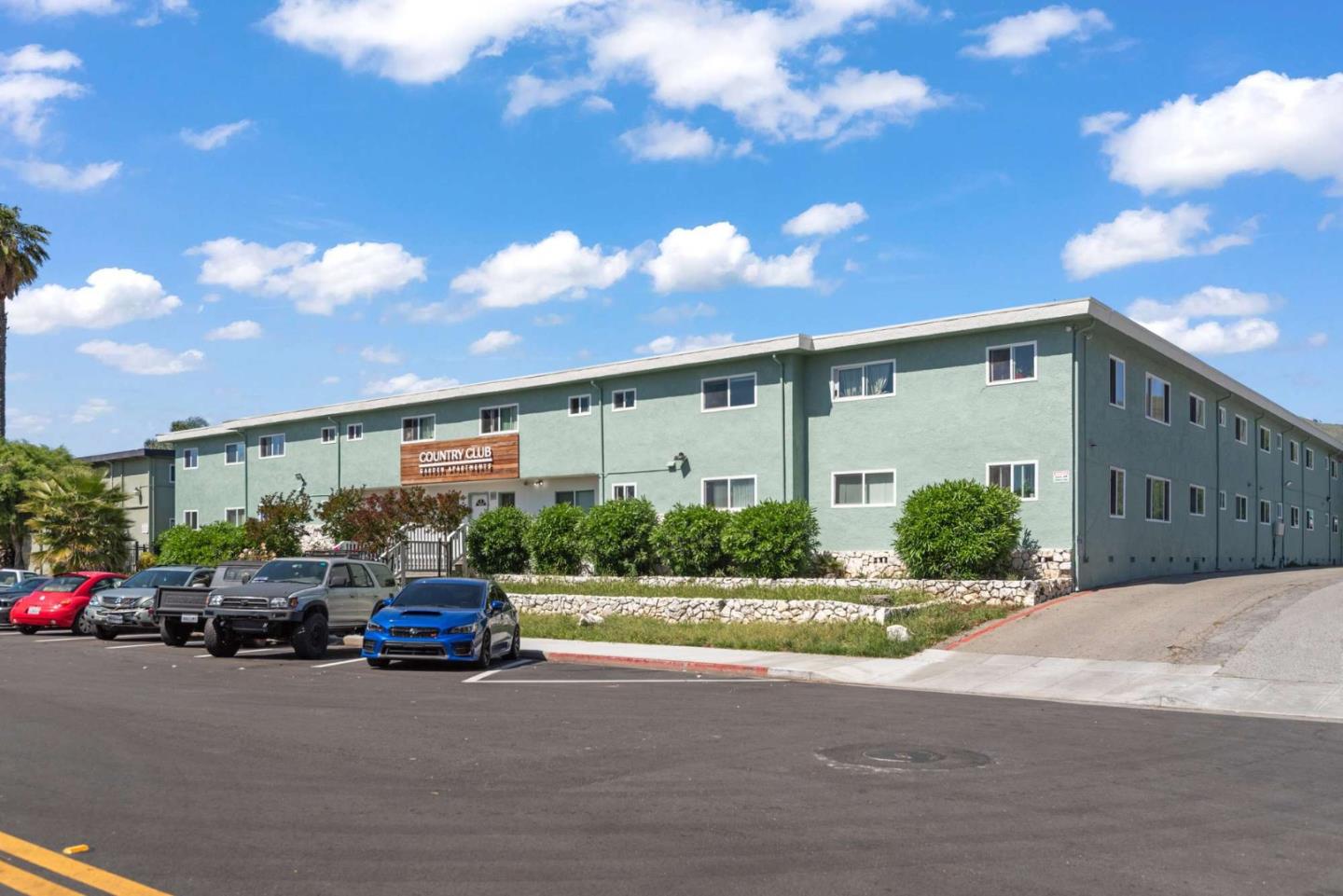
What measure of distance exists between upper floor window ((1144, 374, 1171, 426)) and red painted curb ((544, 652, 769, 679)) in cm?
1679

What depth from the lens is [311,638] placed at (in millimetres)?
19578

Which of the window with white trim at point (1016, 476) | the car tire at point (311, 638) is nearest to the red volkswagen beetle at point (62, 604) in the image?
the car tire at point (311, 638)

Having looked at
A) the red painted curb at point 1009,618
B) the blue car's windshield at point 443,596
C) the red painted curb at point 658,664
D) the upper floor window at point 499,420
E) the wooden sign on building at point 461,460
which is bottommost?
the red painted curb at point 658,664

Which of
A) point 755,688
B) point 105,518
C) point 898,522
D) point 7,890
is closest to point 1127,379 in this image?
point 898,522

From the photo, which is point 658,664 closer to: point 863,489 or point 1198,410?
point 863,489

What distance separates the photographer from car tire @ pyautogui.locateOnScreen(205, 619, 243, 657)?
1978cm

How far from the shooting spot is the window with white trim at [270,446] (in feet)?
150

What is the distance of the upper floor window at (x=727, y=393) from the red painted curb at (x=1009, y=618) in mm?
9907

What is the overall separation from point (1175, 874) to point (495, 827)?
165 inches

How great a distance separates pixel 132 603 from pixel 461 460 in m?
15.4

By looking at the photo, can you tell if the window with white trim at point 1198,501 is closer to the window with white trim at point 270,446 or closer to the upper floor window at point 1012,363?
the upper floor window at point 1012,363

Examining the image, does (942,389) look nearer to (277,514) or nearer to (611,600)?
(611,600)

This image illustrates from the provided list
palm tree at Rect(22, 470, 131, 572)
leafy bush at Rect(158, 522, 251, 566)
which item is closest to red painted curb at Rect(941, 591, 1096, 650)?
leafy bush at Rect(158, 522, 251, 566)

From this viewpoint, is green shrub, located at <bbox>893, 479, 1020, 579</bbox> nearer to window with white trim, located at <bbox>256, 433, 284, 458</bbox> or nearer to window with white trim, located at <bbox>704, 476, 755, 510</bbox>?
window with white trim, located at <bbox>704, 476, 755, 510</bbox>
